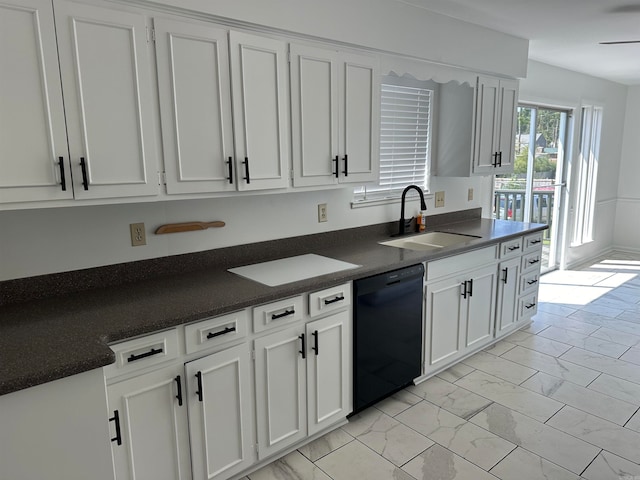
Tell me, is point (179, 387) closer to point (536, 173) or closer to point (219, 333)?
point (219, 333)

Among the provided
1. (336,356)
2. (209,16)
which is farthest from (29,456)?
(209,16)

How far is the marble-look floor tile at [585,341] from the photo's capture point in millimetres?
3514

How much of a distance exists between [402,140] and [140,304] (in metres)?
2.41

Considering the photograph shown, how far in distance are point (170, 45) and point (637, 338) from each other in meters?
4.13

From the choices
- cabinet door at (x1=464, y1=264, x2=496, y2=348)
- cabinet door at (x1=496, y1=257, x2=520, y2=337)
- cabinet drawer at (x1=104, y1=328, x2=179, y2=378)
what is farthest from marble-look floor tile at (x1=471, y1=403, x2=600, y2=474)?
cabinet drawer at (x1=104, y1=328, x2=179, y2=378)

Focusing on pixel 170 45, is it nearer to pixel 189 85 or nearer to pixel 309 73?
pixel 189 85

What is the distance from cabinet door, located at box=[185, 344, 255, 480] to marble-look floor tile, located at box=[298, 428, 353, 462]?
37 cm

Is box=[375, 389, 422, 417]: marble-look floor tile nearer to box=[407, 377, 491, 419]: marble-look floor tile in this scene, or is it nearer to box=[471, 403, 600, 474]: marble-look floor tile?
box=[407, 377, 491, 419]: marble-look floor tile

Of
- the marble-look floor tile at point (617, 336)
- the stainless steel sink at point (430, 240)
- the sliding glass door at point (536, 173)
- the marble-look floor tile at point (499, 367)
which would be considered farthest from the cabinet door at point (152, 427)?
the sliding glass door at point (536, 173)

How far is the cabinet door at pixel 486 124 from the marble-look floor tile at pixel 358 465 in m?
2.34

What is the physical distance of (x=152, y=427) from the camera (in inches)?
69.3

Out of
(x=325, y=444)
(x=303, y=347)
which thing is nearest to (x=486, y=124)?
(x=303, y=347)

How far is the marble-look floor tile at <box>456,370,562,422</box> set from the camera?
8.83 feet

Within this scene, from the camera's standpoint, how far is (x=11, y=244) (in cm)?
188
